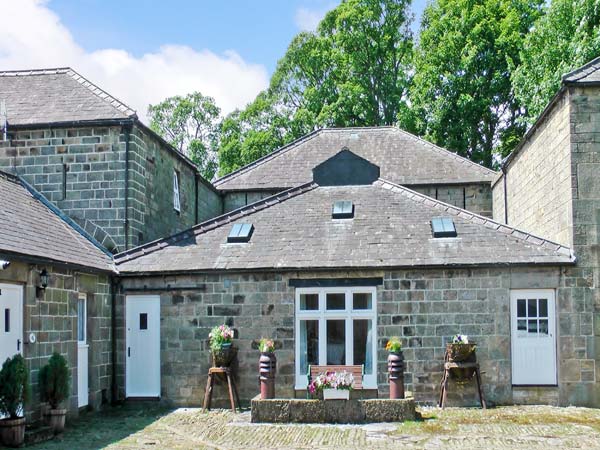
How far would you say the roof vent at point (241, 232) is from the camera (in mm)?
15969

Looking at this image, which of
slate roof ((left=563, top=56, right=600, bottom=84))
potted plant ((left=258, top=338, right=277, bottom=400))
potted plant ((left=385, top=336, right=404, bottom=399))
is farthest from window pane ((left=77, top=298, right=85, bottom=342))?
slate roof ((left=563, top=56, right=600, bottom=84))

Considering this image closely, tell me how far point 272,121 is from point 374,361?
81.1 feet

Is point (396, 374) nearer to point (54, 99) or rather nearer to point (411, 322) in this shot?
point (411, 322)

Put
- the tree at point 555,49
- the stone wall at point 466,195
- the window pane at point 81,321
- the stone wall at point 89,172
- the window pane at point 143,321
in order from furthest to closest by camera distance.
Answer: the stone wall at point 466,195, the tree at point 555,49, the stone wall at point 89,172, the window pane at point 143,321, the window pane at point 81,321

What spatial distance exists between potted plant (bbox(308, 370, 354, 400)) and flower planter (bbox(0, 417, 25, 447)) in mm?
4845

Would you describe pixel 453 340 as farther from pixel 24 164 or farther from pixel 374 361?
pixel 24 164

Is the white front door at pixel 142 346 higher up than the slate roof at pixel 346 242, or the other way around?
the slate roof at pixel 346 242

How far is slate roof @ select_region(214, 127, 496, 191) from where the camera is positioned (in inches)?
912

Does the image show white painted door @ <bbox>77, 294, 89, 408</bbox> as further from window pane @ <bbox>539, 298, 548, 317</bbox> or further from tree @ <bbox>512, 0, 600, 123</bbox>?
tree @ <bbox>512, 0, 600, 123</bbox>

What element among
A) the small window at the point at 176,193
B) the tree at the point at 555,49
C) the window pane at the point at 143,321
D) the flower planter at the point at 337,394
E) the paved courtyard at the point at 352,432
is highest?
the tree at the point at 555,49

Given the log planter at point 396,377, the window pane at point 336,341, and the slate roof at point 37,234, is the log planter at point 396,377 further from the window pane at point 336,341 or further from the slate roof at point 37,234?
the slate roof at point 37,234

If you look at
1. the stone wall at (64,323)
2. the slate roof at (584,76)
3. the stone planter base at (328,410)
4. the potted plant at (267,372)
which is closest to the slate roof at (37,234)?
the stone wall at (64,323)

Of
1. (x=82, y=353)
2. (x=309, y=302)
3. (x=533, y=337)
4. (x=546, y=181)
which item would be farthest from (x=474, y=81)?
(x=82, y=353)

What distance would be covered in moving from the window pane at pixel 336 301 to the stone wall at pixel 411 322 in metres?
0.42
